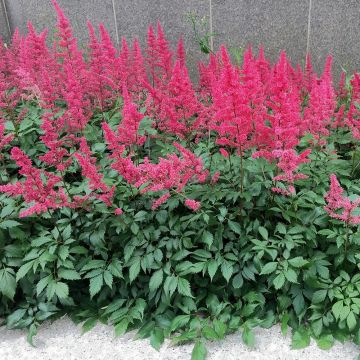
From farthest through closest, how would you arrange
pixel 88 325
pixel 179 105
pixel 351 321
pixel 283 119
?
pixel 179 105
pixel 88 325
pixel 283 119
pixel 351 321

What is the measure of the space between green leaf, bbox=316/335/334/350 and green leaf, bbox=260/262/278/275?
57 centimetres

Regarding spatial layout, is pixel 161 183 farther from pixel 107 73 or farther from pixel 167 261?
pixel 107 73

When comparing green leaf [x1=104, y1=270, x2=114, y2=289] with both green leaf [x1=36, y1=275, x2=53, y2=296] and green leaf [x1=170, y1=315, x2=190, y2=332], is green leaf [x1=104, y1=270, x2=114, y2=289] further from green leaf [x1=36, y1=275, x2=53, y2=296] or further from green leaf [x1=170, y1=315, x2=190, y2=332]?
green leaf [x1=170, y1=315, x2=190, y2=332]

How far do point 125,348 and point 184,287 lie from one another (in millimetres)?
602

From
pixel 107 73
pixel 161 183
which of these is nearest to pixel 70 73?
pixel 107 73

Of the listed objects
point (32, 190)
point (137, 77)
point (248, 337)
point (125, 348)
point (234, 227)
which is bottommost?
point (125, 348)

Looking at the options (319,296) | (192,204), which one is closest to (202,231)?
(192,204)

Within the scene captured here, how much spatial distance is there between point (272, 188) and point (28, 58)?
A: 2888mm

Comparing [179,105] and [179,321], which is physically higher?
[179,105]

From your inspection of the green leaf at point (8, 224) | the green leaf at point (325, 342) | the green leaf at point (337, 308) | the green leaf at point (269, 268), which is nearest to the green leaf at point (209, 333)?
the green leaf at point (269, 268)

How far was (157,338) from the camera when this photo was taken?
3045mm

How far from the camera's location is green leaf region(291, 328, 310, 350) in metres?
2.92

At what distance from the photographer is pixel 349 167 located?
3551 millimetres

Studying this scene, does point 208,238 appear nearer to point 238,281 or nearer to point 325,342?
point 238,281
